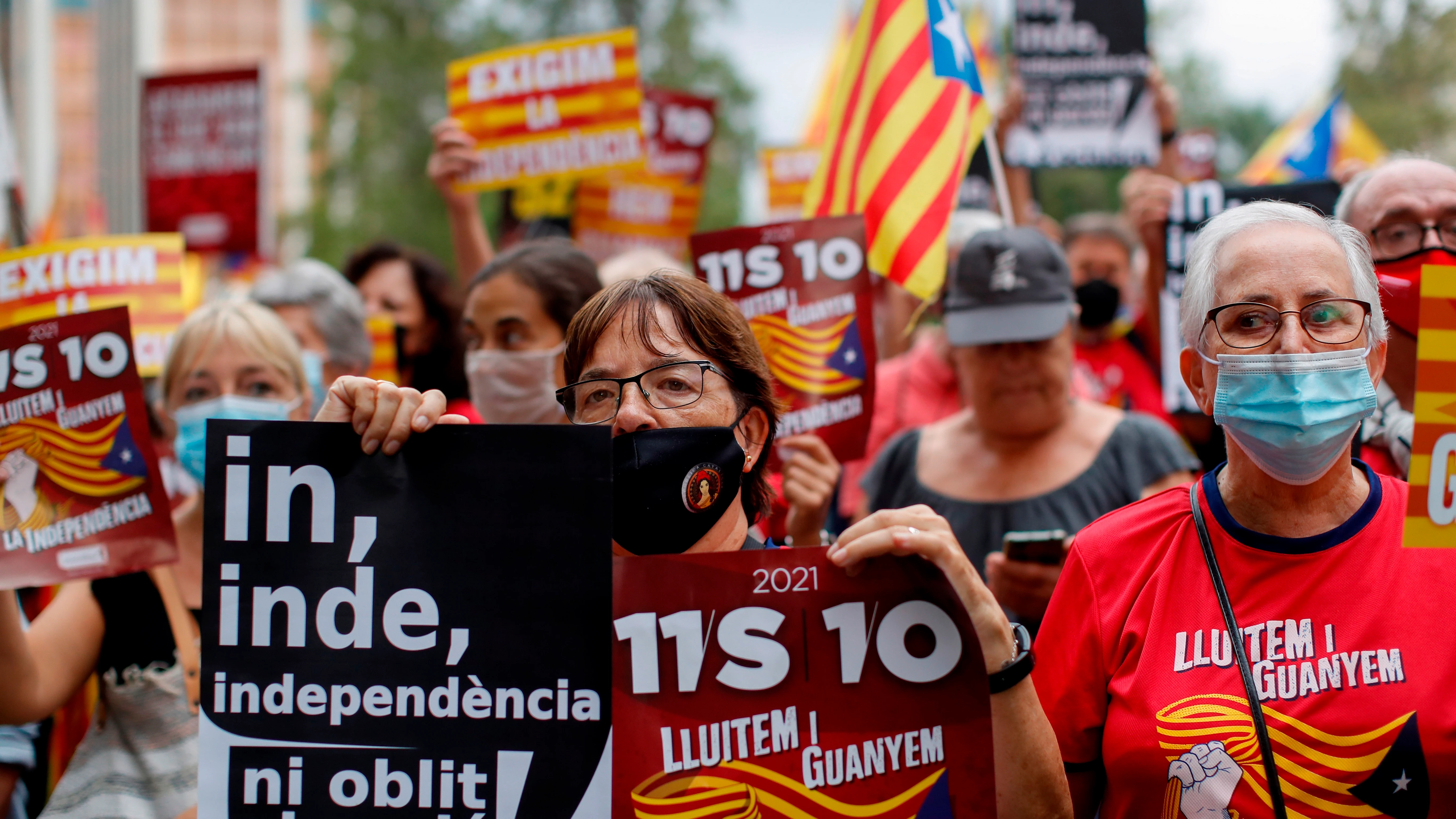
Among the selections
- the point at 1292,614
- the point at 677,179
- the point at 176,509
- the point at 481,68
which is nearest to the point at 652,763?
the point at 1292,614

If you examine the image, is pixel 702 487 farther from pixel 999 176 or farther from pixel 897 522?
pixel 999 176

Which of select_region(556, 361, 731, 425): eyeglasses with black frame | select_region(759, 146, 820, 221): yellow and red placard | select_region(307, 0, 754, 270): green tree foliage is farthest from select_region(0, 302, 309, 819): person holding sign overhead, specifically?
select_region(307, 0, 754, 270): green tree foliage

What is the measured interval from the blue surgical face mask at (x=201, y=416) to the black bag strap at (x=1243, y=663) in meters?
2.43

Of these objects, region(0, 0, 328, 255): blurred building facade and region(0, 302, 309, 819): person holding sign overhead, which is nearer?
region(0, 302, 309, 819): person holding sign overhead

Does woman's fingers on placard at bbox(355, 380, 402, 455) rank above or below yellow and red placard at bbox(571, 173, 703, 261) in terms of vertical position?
below

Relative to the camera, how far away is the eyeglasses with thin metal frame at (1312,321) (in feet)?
7.34

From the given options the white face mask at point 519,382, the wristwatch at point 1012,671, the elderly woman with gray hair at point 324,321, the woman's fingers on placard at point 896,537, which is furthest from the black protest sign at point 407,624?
the elderly woman with gray hair at point 324,321

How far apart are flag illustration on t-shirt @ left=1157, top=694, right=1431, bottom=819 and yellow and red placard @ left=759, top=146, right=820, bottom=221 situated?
258 inches

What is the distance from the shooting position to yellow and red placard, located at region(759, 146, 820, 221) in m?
8.41

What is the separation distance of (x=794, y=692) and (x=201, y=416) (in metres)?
2.17

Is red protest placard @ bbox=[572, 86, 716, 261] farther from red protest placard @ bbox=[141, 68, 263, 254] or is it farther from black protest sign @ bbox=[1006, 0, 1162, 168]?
red protest placard @ bbox=[141, 68, 263, 254]

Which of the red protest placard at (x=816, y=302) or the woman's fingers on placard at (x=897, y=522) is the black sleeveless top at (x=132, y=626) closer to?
the red protest placard at (x=816, y=302)

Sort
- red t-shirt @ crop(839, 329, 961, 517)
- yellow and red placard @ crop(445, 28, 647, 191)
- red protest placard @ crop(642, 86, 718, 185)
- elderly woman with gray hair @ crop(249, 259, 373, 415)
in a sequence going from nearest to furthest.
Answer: elderly woman with gray hair @ crop(249, 259, 373, 415) < red t-shirt @ crop(839, 329, 961, 517) < yellow and red placard @ crop(445, 28, 647, 191) < red protest placard @ crop(642, 86, 718, 185)

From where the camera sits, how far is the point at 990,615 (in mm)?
1994
